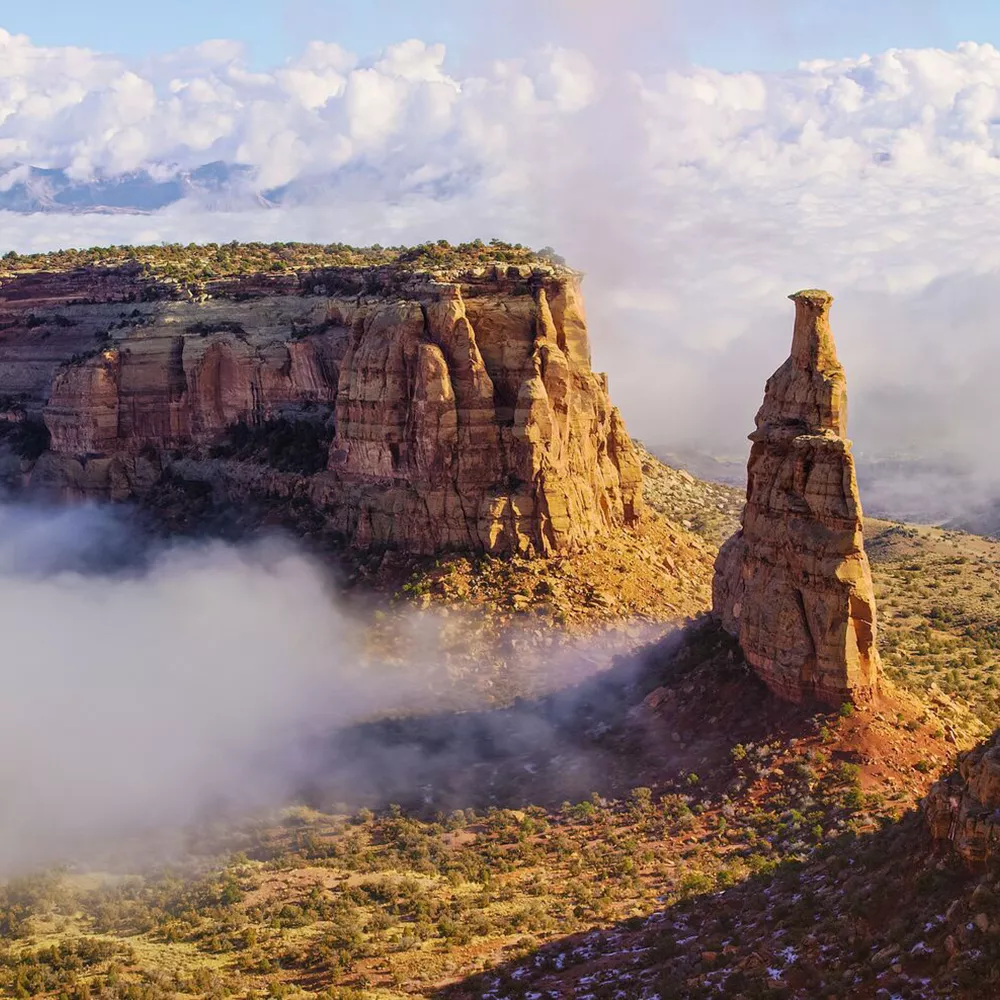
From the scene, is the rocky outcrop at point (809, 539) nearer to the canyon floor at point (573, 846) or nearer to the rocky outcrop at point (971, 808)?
the canyon floor at point (573, 846)

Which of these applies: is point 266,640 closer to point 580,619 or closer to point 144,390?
point 580,619

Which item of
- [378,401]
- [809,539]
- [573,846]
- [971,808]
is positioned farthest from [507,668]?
[971,808]

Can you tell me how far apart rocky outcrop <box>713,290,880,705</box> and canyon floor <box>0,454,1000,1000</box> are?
5.54 ft

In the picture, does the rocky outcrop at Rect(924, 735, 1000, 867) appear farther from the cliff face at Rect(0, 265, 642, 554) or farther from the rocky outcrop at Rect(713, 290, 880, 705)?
the cliff face at Rect(0, 265, 642, 554)

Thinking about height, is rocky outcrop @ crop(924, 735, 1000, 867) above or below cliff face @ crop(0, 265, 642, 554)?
below

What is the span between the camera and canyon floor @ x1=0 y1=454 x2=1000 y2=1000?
31369 millimetres

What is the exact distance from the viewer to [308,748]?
5528 cm

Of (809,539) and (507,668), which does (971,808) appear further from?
(507,668)

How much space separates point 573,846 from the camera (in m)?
45.2

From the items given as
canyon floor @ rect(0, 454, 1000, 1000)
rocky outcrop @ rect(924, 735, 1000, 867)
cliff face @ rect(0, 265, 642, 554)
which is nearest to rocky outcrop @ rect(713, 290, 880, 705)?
canyon floor @ rect(0, 454, 1000, 1000)

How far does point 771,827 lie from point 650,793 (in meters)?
5.45

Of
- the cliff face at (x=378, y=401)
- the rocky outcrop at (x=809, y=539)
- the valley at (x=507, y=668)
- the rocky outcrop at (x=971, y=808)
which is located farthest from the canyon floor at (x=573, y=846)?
the cliff face at (x=378, y=401)

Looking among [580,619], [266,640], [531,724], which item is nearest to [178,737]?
[266,640]

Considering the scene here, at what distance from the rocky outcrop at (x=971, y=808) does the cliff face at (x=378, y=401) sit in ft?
117
